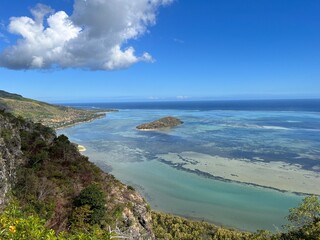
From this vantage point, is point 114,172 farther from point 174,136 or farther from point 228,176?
point 174,136

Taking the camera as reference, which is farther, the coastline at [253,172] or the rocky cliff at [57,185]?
the coastline at [253,172]

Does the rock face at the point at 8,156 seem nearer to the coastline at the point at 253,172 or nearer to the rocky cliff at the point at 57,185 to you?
the rocky cliff at the point at 57,185

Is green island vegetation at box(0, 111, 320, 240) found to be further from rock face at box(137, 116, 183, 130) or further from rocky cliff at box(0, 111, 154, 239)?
rock face at box(137, 116, 183, 130)

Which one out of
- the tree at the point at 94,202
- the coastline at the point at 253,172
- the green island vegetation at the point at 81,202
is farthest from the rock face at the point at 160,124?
the tree at the point at 94,202

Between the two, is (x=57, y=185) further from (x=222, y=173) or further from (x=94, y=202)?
(x=222, y=173)

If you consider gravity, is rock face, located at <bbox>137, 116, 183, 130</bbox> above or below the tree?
below

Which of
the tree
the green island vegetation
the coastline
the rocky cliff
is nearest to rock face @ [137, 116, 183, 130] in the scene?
the coastline

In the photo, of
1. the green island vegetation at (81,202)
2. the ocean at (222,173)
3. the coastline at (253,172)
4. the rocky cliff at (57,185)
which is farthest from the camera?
the coastline at (253,172)
